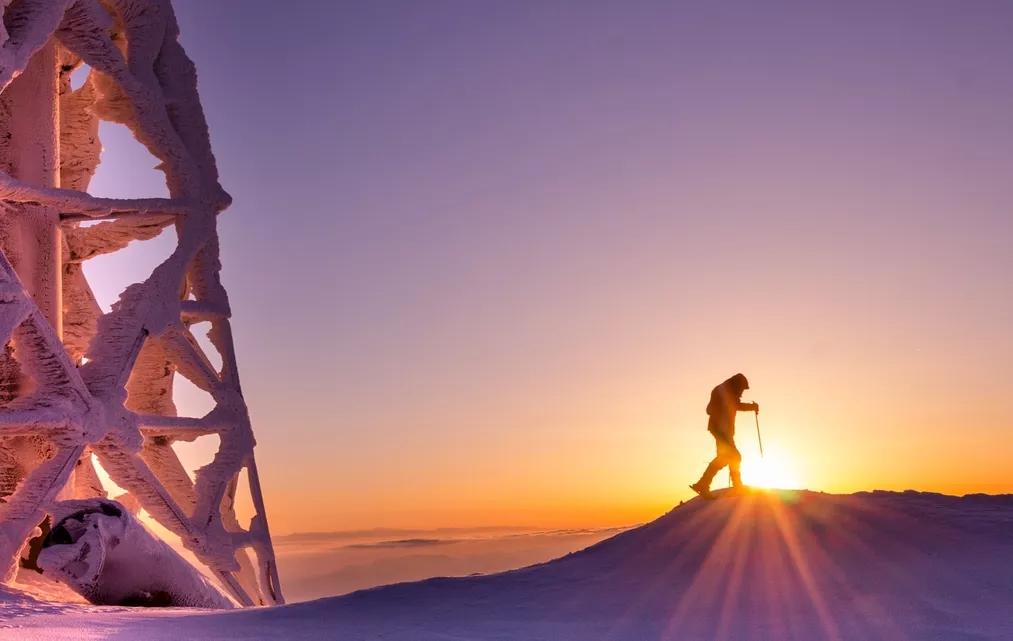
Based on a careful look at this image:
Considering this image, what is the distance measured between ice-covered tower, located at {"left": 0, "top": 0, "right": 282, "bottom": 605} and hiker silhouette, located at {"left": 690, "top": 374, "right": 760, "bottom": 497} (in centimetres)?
790

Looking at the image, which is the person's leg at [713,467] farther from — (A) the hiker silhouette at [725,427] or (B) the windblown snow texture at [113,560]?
(B) the windblown snow texture at [113,560]

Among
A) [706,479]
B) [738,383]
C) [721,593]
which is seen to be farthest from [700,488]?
[721,593]

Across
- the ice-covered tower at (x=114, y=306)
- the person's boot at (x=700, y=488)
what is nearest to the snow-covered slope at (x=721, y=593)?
the person's boot at (x=700, y=488)

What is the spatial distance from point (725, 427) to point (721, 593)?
428 cm

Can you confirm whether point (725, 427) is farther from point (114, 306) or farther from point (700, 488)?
point (114, 306)

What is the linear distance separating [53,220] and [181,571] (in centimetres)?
533

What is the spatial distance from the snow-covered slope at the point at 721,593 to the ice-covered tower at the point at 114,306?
3665 millimetres

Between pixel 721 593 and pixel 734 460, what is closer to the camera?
pixel 721 593

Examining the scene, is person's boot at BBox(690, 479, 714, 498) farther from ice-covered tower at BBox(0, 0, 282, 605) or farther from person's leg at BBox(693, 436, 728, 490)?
ice-covered tower at BBox(0, 0, 282, 605)

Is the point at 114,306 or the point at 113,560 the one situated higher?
the point at 114,306

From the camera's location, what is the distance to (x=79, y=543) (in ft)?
32.2

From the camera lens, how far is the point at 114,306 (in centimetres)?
1325

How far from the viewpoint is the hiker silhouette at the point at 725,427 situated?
472 inches

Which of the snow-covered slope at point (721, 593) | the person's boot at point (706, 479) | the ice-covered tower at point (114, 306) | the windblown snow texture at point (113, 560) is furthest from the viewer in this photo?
the person's boot at point (706, 479)
